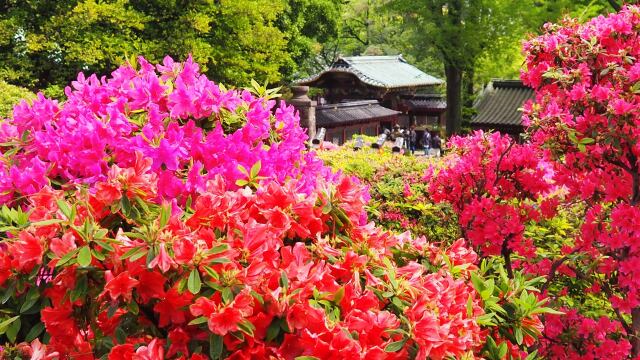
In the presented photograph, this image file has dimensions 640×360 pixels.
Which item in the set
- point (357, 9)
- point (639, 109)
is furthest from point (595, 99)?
point (357, 9)

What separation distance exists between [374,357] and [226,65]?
18227mm

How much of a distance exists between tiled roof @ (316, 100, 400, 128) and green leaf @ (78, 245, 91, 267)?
22.9m

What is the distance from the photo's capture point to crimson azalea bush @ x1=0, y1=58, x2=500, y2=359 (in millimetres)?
1673

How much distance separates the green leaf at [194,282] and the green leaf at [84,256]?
286mm

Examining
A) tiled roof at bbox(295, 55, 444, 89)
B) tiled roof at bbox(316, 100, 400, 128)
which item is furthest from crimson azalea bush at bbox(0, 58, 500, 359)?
tiled roof at bbox(295, 55, 444, 89)

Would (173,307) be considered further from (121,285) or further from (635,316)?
(635,316)

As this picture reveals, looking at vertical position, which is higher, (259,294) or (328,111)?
(259,294)

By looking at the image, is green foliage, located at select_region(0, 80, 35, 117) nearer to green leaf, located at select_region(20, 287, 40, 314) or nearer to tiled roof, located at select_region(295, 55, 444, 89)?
green leaf, located at select_region(20, 287, 40, 314)

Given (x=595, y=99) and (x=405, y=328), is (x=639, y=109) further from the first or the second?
(x=405, y=328)

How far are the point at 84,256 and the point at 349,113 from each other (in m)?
25.6

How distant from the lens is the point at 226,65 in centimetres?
1914

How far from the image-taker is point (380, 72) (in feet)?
111

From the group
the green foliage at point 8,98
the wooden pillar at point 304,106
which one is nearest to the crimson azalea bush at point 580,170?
the green foliage at point 8,98

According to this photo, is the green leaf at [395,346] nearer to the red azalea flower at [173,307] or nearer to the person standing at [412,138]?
the red azalea flower at [173,307]
